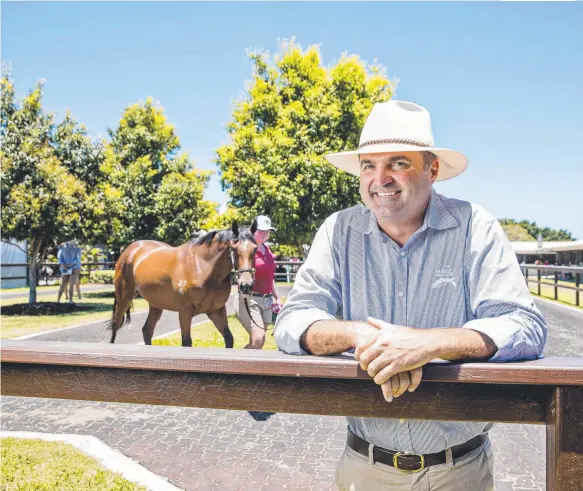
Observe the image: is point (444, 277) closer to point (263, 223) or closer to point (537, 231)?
point (263, 223)

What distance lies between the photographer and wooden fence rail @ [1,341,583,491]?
1451 mm

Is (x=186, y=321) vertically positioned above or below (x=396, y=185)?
below

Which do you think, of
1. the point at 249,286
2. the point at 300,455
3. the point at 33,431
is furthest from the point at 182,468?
the point at 249,286

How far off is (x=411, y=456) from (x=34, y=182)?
15.3 metres

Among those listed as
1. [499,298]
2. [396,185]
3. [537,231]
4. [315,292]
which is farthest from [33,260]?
[537,231]

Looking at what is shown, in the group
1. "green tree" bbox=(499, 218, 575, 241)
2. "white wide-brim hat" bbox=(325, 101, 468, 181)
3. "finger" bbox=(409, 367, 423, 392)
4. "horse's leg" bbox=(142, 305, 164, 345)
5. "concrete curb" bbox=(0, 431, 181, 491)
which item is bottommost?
"concrete curb" bbox=(0, 431, 181, 491)

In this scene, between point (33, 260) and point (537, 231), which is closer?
point (33, 260)

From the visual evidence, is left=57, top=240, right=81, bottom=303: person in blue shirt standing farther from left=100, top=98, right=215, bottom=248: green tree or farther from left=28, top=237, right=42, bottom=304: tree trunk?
left=100, top=98, right=215, bottom=248: green tree

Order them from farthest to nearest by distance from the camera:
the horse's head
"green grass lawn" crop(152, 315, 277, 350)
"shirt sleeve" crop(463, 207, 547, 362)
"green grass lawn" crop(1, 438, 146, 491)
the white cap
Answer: "green grass lawn" crop(152, 315, 277, 350), the white cap, the horse's head, "green grass lawn" crop(1, 438, 146, 491), "shirt sleeve" crop(463, 207, 547, 362)

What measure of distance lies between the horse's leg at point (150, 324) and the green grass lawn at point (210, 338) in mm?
662

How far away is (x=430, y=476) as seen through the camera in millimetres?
1913

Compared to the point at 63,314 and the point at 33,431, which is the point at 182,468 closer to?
the point at 33,431

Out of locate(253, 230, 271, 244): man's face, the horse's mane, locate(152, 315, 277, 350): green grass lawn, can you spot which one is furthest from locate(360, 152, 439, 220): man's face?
locate(152, 315, 277, 350): green grass lawn

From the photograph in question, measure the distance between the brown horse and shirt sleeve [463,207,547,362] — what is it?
4.54m
